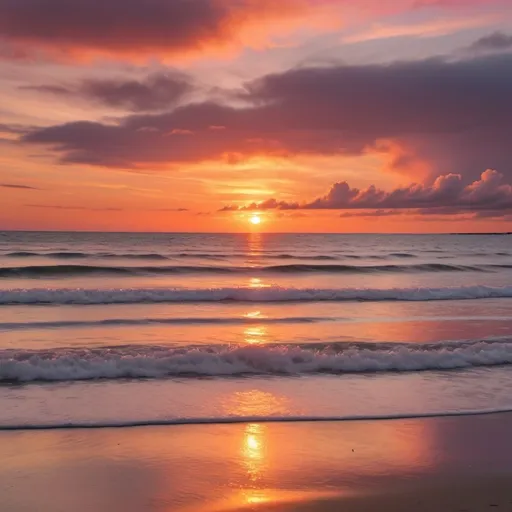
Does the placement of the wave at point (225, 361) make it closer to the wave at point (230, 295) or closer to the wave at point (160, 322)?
the wave at point (160, 322)

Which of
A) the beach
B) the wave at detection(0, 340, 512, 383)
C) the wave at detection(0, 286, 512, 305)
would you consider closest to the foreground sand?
the beach

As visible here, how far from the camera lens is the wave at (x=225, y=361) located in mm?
10156

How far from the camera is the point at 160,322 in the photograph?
1691cm


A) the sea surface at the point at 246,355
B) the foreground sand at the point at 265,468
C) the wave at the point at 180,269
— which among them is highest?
the foreground sand at the point at 265,468

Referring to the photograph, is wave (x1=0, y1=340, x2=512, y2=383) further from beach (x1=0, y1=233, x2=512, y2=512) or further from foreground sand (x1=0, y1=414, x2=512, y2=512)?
foreground sand (x1=0, y1=414, x2=512, y2=512)

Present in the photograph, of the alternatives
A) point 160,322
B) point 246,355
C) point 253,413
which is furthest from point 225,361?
point 160,322

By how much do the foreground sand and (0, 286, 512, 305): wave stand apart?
15456 mm

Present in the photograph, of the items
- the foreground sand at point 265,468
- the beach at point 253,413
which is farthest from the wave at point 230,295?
the foreground sand at point 265,468

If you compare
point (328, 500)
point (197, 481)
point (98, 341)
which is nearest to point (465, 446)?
point (328, 500)

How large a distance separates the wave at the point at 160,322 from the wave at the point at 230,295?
491 cm

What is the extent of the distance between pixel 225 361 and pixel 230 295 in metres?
12.7

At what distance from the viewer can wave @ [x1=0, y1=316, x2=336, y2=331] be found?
52.6 feet

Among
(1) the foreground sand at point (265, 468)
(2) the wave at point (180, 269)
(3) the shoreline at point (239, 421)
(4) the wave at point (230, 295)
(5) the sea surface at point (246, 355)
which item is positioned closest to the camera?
(1) the foreground sand at point (265, 468)

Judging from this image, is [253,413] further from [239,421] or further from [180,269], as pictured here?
[180,269]
